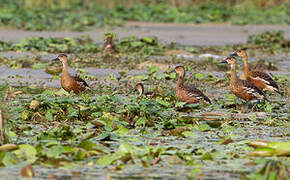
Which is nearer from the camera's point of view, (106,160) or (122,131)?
(106,160)

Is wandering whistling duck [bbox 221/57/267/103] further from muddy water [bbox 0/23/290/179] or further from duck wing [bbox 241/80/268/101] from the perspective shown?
muddy water [bbox 0/23/290/179]

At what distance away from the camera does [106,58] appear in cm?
1606

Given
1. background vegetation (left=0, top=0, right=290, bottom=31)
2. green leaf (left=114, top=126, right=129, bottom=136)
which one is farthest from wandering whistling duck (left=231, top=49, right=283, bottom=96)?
background vegetation (left=0, top=0, right=290, bottom=31)

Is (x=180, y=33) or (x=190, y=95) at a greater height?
(x=180, y=33)

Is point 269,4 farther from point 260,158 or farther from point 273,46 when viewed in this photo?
point 260,158

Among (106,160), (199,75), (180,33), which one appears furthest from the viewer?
(180,33)

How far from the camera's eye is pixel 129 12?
25922 mm

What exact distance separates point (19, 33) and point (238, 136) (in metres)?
13.2

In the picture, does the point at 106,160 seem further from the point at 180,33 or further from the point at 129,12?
the point at 129,12

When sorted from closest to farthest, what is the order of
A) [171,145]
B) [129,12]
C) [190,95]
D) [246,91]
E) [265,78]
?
[171,145] < [190,95] < [246,91] < [265,78] < [129,12]

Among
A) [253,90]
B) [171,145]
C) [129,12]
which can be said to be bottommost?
[171,145]

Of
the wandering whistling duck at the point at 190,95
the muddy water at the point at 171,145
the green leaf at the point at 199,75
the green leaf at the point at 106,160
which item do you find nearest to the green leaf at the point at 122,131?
the muddy water at the point at 171,145

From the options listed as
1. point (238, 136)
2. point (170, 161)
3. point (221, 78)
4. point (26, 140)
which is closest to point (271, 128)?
point (238, 136)

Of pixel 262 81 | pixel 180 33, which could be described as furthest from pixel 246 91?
pixel 180 33
